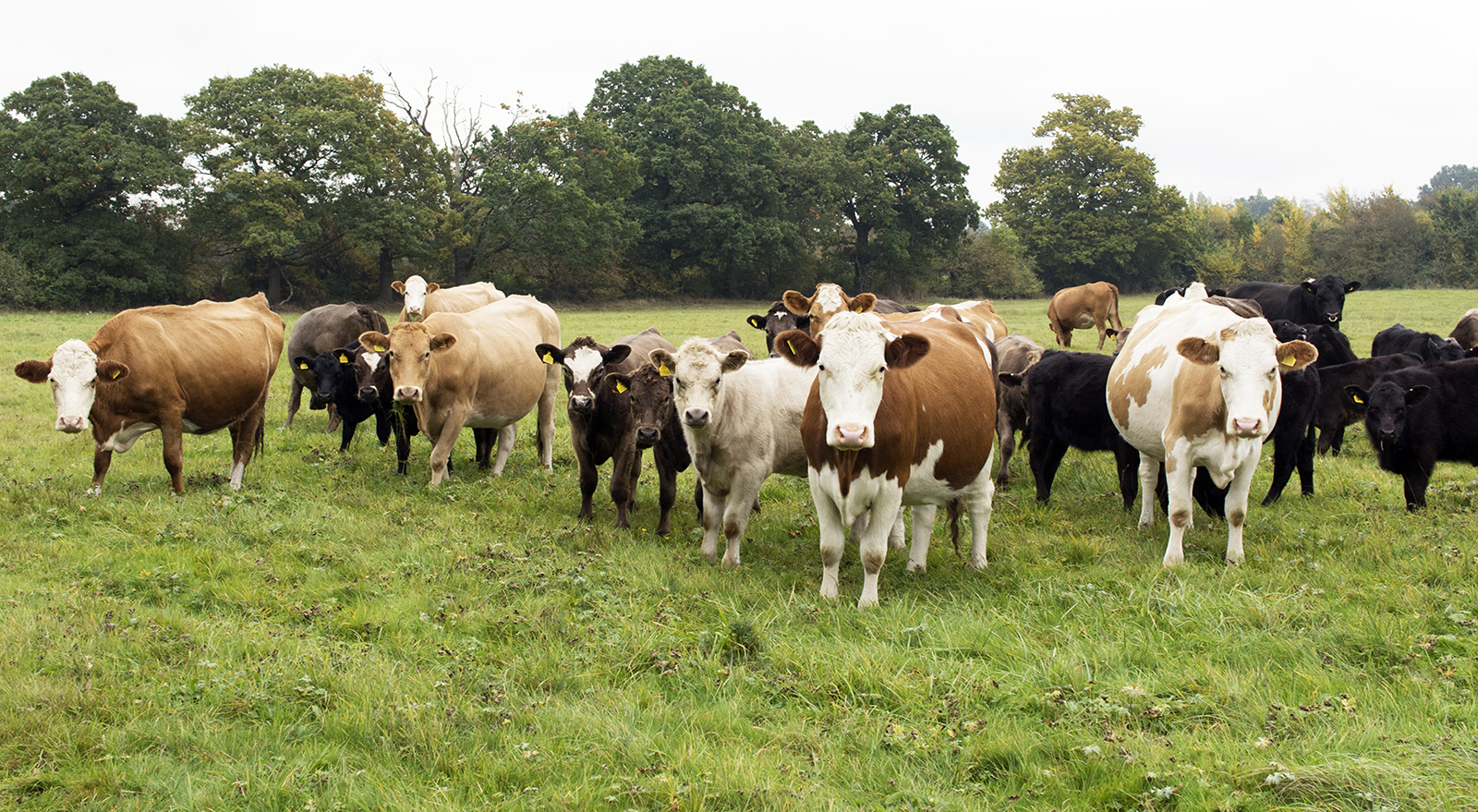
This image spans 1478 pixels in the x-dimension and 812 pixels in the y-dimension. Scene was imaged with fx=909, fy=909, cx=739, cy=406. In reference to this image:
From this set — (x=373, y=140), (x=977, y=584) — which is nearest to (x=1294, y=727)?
(x=977, y=584)

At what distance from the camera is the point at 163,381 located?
8750 millimetres

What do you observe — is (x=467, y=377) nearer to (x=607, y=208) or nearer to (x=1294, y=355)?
(x=1294, y=355)

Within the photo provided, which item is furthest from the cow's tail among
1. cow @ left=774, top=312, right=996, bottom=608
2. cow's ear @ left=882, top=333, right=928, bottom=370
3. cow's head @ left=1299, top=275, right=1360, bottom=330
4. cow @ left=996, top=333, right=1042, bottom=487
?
cow's head @ left=1299, top=275, right=1360, bottom=330

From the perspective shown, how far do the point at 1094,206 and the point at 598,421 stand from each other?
219 feet

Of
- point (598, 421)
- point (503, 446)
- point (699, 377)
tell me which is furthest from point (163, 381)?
point (699, 377)

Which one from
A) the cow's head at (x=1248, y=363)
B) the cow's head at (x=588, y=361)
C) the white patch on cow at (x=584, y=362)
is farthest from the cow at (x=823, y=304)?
the cow's head at (x=1248, y=363)

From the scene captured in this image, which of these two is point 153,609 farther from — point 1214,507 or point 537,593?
point 1214,507

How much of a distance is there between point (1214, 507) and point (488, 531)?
21.7 feet

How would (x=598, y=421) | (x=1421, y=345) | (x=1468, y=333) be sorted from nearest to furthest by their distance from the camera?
(x=598, y=421)
(x=1421, y=345)
(x=1468, y=333)

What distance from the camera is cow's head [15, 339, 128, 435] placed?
817 cm

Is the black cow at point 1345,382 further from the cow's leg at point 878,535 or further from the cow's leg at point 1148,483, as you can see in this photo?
the cow's leg at point 878,535

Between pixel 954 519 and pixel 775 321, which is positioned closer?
pixel 954 519

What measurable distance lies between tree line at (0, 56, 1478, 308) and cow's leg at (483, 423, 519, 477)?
107 ft

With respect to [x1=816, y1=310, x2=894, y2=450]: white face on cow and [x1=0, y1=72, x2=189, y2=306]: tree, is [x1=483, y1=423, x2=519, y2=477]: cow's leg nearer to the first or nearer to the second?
[x1=816, y1=310, x2=894, y2=450]: white face on cow
